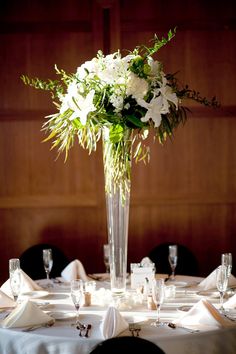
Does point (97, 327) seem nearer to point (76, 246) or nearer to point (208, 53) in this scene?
point (76, 246)

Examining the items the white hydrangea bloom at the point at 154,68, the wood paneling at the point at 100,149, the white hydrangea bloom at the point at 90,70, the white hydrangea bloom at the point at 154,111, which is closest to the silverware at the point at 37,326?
the white hydrangea bloom at the point at 154,111

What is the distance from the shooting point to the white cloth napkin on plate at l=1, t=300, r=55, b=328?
2734 mm

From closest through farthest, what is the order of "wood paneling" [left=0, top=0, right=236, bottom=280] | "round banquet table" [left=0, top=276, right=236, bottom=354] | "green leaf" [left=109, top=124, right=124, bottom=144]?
"round banquet table" [left=0, top=276, right=236, bottom=354] < "green leaf" [left=109, top=124, right=124, bottom=144] < "wood paneling" [left=0, top=0, right=236, bottom=280]

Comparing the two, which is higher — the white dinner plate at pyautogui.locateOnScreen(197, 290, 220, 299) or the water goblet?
the water goblet

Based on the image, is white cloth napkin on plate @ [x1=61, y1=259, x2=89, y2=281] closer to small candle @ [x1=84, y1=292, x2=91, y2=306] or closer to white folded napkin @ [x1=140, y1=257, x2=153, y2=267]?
white folded napkin @ [x1=140, y1=257, x2=153, y2=267]

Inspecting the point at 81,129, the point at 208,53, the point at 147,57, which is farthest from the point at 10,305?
the point at 208,53

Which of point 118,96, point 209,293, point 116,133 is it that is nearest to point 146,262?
point 209,293

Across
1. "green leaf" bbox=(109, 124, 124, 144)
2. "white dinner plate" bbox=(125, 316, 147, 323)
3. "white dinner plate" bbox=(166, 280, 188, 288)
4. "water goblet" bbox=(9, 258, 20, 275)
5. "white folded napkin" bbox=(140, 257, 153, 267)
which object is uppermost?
A: "green leaf" bbox=(109, 124, 124, 144)

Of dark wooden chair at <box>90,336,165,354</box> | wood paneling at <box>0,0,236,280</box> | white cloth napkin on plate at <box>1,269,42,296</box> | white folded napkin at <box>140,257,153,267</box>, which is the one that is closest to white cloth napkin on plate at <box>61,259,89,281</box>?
white cloth napkin on plate at <box>1,269,42,296</box>

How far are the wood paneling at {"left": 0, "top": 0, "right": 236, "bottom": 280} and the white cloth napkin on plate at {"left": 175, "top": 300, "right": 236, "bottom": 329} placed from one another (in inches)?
97.0

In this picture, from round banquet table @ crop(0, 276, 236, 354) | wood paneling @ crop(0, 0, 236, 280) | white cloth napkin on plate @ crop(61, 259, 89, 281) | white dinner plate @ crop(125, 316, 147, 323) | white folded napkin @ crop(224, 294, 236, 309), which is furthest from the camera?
wood paneling @ crop(0, 0, 236, 280)

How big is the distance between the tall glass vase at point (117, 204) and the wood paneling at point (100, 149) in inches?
75.3

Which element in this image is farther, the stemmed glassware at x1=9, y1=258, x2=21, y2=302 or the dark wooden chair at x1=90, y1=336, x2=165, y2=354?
the stemmed glassware at x1=9, y1=258, x2=21, y2=302

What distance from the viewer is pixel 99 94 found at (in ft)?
10.2
